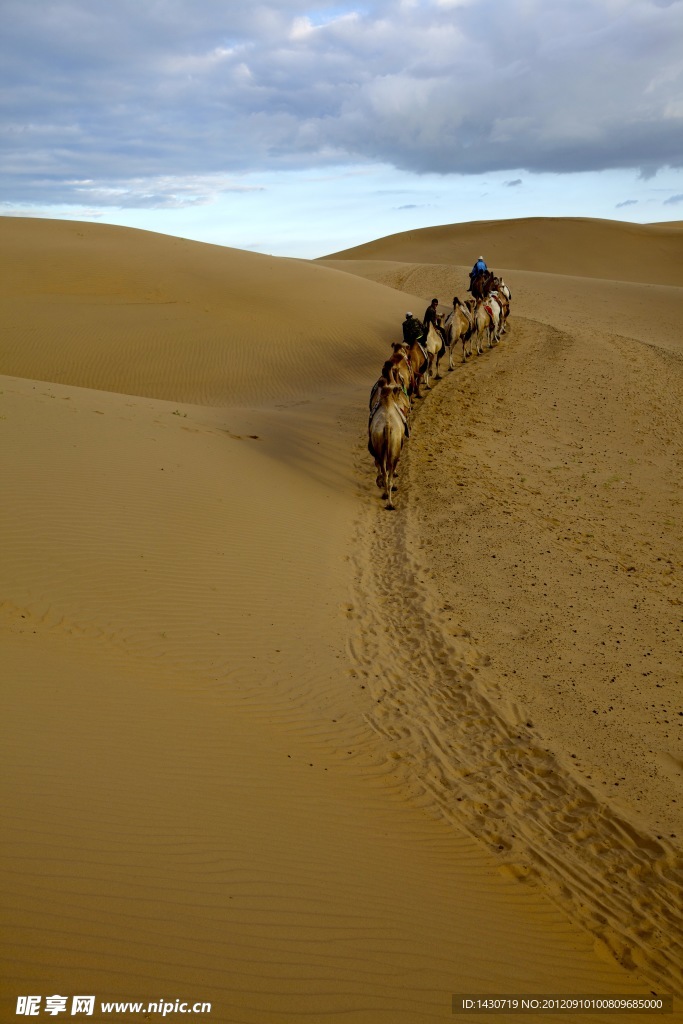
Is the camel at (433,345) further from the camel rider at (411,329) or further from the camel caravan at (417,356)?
the camel rider at (411,329)

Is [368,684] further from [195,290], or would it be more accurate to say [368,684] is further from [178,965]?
[195,290]

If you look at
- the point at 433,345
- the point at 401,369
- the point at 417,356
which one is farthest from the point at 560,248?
the point at 401,369

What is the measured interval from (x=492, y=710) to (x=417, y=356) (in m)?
12.3

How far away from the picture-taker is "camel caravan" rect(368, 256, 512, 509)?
42.5 ft

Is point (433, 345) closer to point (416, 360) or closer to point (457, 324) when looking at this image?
point (457, 324)

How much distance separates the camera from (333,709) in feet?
22.7

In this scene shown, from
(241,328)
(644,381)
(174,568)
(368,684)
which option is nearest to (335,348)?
(241,328)

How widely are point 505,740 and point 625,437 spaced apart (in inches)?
456

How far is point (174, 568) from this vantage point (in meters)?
9.04

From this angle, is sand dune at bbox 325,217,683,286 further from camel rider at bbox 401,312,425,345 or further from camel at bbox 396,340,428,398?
camel at bbox 396,340,428,398

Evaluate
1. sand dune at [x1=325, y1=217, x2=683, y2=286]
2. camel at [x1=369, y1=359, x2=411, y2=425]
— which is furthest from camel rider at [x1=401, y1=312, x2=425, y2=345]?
sand dune at [x1=325, y1=217, x2=683, y2=286]

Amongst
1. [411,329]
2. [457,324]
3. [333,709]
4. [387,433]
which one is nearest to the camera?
[333,709]

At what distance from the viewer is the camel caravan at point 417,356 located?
12.9 meters

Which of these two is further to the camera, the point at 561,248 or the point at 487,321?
the point at 561,248
